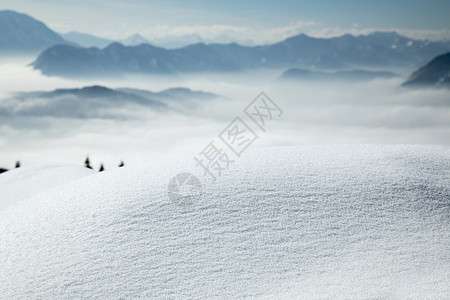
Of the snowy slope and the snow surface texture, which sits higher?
the snowy slope

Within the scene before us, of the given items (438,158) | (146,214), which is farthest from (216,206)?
(438,158)

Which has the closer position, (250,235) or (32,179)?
(250,235)

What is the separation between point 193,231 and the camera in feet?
30.5

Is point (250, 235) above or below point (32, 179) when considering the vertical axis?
below

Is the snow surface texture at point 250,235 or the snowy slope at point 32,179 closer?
the snow surface texture at point 250,235

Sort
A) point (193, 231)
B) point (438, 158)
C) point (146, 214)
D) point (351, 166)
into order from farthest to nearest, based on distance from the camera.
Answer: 1. point (438, 158)
2. point (351, 166)
3. point (146, 214)
4. point (193, 231)

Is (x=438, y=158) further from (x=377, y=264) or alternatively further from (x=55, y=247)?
(x=55, y=247)

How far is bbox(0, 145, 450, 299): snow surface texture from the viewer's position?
7.89 m

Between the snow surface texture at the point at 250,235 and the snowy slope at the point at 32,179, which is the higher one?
the snowy slope at the point at 32,179

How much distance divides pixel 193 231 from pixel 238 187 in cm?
212

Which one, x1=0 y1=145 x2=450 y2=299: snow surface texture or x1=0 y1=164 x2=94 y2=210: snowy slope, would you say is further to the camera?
x1=0 y1=164 x2=94 y2=210: snowy slope

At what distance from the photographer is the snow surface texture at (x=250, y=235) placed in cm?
789

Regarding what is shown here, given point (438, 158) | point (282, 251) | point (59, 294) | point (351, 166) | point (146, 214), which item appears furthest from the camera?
point (438, 158)

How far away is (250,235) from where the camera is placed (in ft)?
30.0
